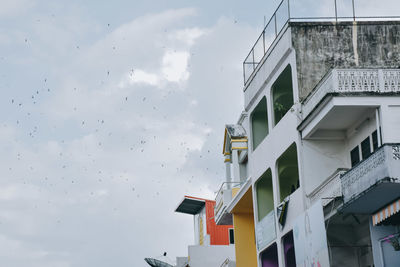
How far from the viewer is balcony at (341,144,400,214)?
76.8 feet

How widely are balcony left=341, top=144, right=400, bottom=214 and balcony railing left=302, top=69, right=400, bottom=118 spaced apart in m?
3.29

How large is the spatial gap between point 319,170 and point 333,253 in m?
3.19

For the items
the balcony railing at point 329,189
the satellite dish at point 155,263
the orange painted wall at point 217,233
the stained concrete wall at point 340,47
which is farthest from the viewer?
the satellite dish at point 155,263

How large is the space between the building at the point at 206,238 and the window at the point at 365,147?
25187mm

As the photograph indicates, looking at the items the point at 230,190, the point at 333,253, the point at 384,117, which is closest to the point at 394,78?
the point at 384,117

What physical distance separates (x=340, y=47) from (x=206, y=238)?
1498 inches

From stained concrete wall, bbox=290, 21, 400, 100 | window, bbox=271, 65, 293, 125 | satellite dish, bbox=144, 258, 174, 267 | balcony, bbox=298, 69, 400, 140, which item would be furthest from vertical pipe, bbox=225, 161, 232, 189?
satellite dish, bbox=144, 258, 174, 267

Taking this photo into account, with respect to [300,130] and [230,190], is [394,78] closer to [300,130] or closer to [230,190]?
[300,130]

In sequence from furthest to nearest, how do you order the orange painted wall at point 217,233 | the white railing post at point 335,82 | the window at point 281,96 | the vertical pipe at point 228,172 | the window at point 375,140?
the orange painted wall at point 217,233 → the vertical pipe at point 228,172 → the window at point 281,96 → the window at point 375,140 → the white railing post at point 335,82

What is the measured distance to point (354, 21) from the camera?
31922 millimetres

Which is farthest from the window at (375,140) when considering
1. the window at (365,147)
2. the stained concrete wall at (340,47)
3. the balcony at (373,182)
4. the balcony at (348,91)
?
the stained concrete wall at (340,47)

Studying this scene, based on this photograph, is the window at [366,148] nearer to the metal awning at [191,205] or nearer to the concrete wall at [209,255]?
the concrete wall at [209,255]

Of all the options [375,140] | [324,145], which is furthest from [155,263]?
[375,140]

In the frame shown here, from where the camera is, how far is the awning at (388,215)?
79.5 feet
